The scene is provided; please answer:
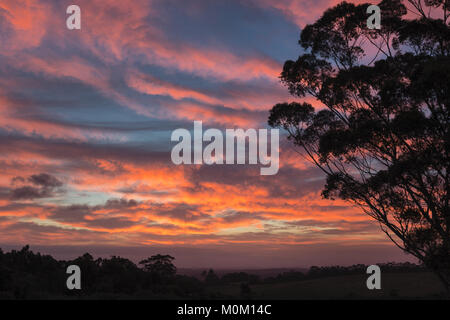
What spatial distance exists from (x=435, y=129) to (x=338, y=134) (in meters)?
4.32

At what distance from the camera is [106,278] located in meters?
32.5

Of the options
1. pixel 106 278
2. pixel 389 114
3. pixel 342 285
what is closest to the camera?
pixel 389 114

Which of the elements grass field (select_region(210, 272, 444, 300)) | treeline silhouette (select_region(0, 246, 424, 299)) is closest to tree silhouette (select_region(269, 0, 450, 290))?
treeline silhouette (select_region(0, 246, 424, 299))

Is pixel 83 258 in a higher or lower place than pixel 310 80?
lower

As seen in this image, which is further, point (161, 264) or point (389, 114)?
point (161, 264)

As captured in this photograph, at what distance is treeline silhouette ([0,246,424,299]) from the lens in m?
22.3

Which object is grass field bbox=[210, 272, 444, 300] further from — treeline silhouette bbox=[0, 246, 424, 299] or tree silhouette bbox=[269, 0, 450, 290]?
tree silhouette bbox=[269, 0, 450, 290]

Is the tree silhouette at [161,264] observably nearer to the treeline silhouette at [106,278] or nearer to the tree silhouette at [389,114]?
the treeline silhouette at [106,278]

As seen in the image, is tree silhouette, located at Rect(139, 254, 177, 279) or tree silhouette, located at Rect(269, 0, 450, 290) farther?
tree silhouette, located at Rect(139, 254, 177, 279)

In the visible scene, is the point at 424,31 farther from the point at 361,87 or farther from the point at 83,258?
the point at 83,258

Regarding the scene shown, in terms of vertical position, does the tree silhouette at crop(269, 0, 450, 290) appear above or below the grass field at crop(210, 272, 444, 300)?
above

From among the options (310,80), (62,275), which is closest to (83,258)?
(62,275)
